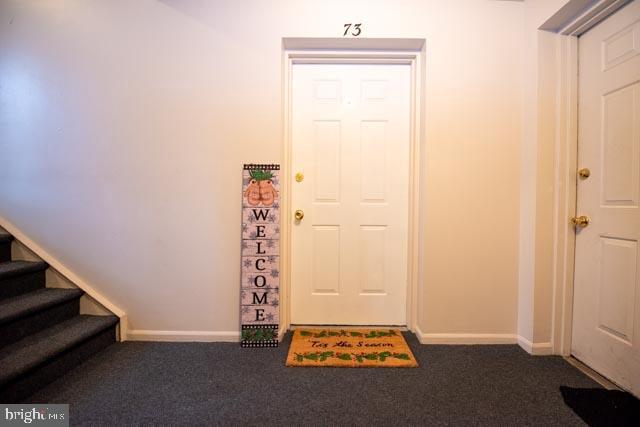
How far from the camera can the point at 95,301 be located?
193 centimetres

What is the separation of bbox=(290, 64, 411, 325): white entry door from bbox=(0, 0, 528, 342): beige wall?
8.9 inches

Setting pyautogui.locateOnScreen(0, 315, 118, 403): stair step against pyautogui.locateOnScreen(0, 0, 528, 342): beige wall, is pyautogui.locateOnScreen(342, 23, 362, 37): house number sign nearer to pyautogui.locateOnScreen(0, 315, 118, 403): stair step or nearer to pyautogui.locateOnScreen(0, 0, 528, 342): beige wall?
pyautogui.locateOnScreen(0, 0, 528, 342): beige wall

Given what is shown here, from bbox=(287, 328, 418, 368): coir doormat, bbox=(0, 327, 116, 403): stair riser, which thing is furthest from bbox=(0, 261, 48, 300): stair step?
bbox=(287, 328, 418, 368): coir doormat

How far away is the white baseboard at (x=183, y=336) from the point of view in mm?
1917

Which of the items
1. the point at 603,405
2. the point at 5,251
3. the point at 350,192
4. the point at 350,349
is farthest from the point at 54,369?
the point at 603,405

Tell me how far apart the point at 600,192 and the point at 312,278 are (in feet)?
5.96

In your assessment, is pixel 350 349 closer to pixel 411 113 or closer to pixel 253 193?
pixel 253 193

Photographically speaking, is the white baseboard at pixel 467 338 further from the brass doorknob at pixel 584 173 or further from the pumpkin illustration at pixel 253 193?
the pumpkin illustration at pixel 253 193

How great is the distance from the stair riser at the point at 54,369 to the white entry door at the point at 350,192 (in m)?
1.24

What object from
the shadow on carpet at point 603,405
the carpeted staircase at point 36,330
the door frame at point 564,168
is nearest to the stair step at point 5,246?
the carpeted staircase at point 36,330

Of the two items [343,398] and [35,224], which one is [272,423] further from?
[35,224]

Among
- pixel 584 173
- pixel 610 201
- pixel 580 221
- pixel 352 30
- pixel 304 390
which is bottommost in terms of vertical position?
pixel 304 390

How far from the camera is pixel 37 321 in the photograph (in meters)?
1.66

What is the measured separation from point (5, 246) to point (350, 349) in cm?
244
